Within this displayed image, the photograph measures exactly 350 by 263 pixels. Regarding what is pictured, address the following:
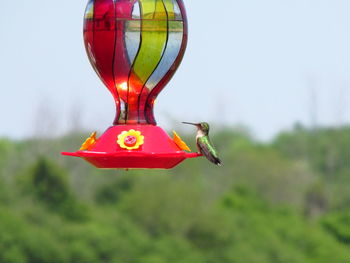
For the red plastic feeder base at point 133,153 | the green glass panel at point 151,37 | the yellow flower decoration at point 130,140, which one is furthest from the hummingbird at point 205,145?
the green glass panel at point 151,37

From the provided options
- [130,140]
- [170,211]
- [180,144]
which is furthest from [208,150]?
[170,211]

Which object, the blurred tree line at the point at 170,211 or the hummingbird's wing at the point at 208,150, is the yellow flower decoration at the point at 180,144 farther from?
the blurred tree line at the point at 170,211

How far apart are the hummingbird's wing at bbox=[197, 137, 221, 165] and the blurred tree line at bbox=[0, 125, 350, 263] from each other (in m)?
37.1

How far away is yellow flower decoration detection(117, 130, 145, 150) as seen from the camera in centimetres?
1058

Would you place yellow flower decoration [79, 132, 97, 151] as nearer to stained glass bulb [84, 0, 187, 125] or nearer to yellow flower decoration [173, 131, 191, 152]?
stained glass bulb [84, 0, 187, 125]

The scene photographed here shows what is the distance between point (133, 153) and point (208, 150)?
0.56 metres

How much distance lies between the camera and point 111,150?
10.6 metres

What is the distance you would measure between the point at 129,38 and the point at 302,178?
70.1m

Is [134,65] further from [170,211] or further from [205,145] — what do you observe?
[170,211]

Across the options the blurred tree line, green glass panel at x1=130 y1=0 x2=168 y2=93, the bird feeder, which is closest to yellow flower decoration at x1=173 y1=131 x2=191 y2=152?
the bird feeder

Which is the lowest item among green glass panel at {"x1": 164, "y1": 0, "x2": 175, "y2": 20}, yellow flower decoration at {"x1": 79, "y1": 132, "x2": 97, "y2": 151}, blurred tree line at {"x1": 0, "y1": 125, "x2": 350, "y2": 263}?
blurred tree line at {"x1": 0, "y1": 125, "x2": 350, "y2": 263}

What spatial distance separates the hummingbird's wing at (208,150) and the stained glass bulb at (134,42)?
18.3 inches

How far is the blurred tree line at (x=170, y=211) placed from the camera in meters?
51.3

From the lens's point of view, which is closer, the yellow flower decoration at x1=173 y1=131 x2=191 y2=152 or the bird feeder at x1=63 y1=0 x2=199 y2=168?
the bird feeder at x1=63 y1=0 x2=199 y2=168
